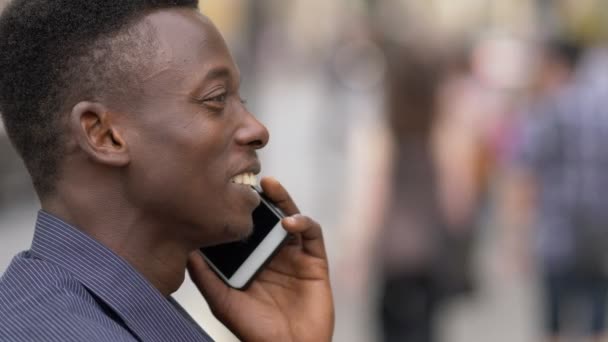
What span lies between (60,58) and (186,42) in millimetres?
249

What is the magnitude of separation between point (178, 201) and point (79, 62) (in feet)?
1.09

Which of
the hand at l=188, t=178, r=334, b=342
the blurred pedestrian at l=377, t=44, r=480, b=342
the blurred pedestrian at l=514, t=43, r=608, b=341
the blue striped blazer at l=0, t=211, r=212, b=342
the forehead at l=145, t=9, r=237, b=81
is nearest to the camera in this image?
the blue striped blazer at l=0, t=211, r=212, b=342

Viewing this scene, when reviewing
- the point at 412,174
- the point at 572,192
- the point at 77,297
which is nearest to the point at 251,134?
the point at 77,297

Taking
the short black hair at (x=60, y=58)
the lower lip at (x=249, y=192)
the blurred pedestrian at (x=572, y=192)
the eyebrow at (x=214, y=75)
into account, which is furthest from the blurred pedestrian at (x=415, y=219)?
the short black hair at (x=60, y=58)

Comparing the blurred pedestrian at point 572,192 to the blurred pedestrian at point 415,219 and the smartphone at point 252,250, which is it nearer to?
the blurred pedestrian at point 415,219

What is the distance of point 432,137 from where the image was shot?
20.1ft

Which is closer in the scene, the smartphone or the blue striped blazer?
the blue striped blazer

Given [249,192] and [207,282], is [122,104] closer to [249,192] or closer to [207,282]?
[249,192]

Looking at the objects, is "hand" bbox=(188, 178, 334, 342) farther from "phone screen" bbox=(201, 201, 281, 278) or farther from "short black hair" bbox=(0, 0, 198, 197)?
"short black hair" bbox=(0, 0, 198, 197)

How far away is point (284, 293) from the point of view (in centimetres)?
302

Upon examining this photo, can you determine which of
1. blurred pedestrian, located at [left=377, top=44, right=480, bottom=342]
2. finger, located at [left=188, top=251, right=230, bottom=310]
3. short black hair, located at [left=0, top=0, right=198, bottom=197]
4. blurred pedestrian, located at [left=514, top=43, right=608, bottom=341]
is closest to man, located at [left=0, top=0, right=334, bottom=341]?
short black hair, located at [left=0, top=0, right=198, bottom=197]

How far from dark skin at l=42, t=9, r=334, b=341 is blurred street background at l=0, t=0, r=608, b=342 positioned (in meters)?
3.54

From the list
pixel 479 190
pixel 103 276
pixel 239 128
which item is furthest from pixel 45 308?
pixel 479 190

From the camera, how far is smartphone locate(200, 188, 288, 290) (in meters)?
2.96
